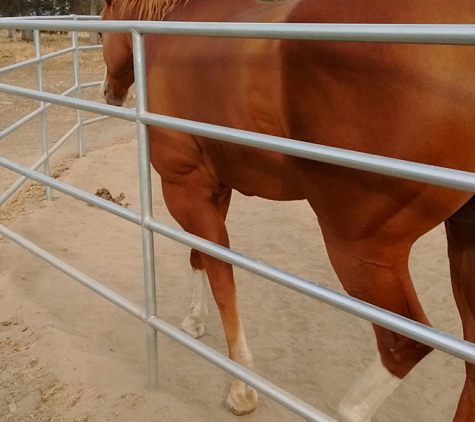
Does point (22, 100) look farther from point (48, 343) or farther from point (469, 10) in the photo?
point (469, 10)

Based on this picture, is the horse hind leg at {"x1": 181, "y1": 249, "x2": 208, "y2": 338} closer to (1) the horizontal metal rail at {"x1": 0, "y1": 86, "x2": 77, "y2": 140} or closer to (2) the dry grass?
(1) the horizontal metal rail at {"x1": 0, "y1": 86, "x2": 77, "y2": 140}

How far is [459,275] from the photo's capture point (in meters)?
1.66

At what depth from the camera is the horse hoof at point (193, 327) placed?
255 cm

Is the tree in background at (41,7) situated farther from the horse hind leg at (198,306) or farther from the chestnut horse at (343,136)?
the chestnut horse at (343,136)

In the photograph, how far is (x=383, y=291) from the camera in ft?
4.68

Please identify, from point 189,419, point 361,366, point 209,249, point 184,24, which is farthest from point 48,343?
point 184,24

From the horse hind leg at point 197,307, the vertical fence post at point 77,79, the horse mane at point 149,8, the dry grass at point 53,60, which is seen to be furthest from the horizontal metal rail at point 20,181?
the dry grass at point 53,60

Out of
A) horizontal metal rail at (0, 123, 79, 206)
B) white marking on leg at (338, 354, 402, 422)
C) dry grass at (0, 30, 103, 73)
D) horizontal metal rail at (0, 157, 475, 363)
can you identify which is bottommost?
dry grass at (0, 30, 103, 73)

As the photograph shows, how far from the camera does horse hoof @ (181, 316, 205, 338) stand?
2547 millimetres

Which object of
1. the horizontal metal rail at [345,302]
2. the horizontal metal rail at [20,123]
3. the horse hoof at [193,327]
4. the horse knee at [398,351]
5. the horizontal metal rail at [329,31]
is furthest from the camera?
the horizontal metal rail at [20,123]

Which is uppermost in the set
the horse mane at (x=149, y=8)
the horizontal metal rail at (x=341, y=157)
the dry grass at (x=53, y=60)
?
the horse mane at (x=149, y=8)

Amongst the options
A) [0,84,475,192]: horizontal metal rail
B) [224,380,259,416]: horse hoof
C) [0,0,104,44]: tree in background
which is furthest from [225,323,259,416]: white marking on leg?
[0,0,104,44]: tree in background

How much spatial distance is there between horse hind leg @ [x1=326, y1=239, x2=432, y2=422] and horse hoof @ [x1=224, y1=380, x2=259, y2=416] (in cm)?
58

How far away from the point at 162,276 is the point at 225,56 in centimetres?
181
